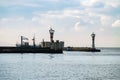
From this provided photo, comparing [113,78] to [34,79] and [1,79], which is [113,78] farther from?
[1,79]

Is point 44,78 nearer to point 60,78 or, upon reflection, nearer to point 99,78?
point 60,78

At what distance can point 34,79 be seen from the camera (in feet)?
219

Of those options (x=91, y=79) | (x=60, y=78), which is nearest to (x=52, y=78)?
(x=60, y=78)

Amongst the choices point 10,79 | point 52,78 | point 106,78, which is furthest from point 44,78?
point 106,78

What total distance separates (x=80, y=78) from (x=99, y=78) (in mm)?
3312

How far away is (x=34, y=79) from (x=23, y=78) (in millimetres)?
2470

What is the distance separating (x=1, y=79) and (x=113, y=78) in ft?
63.8

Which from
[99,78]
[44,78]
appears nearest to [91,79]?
A: [99,78]

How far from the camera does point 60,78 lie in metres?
69.1

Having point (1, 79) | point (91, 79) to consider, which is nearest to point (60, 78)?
point (91, 79)

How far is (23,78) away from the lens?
2685 inches

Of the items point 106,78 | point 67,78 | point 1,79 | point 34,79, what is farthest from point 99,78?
point 1,79

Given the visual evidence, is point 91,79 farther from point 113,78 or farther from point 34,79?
point 34,79

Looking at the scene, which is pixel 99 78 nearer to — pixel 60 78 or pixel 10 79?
pixel 60 78
